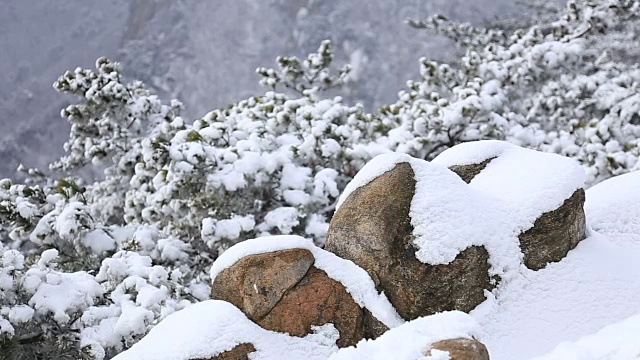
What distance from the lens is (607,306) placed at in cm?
507

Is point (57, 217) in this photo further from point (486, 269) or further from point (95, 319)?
point (486, 269)

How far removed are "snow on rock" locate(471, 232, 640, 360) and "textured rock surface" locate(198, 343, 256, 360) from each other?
202 cm

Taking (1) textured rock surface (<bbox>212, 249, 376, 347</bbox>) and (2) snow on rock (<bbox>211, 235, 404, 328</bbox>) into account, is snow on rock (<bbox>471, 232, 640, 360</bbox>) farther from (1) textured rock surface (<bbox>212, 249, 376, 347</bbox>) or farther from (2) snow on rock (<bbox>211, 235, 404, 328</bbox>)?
(1) textured rock surface (<bbox>212, 249, 376, 347</bbox>)

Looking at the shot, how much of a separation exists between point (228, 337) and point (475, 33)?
42.9ft

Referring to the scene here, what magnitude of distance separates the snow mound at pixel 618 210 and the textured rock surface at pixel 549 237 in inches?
34.6

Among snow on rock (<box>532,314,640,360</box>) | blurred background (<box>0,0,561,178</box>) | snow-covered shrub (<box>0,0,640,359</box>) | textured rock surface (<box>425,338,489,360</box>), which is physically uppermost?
blurred background (<box>0,0,561,178</box>)

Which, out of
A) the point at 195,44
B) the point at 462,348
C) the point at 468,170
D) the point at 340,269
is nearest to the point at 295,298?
the point at 340,269

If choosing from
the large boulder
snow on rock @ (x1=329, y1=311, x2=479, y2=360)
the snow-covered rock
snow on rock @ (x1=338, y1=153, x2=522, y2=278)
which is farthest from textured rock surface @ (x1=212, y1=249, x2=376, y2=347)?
the large boulder

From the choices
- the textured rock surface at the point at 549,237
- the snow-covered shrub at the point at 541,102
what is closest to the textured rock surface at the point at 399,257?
the textured rock surface at the point at 549,237

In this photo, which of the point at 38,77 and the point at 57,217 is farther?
the point at 38,77

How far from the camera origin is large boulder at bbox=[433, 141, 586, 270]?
541 centimetres

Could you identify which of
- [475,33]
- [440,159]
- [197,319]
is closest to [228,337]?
[197,319]

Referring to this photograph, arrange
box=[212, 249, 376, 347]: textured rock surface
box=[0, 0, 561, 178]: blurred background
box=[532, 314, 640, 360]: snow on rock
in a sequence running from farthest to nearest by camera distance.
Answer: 1. box=[0, 0, 561, 178]: blurred background
2. box=[212, 249, 376, 347]: textured rock surface
3. box=[532, 314, 640, 360]: snow on rock

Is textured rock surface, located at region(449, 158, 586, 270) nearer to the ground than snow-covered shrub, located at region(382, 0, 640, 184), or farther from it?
nearer to the ground
